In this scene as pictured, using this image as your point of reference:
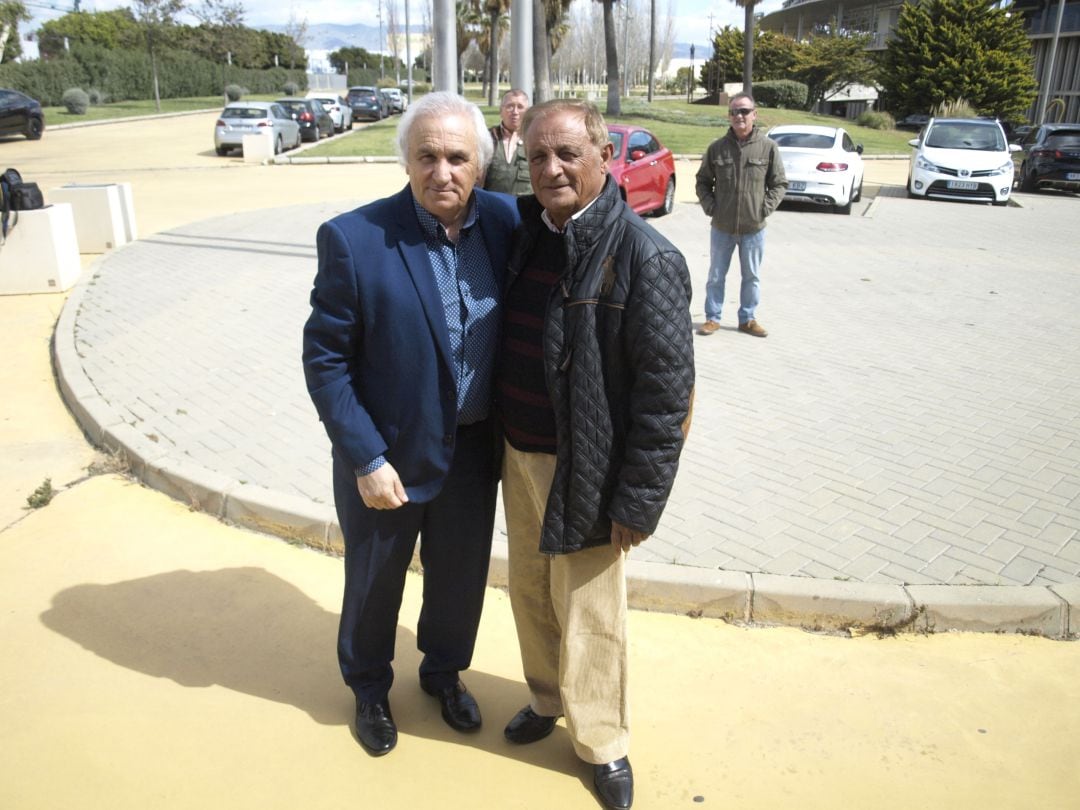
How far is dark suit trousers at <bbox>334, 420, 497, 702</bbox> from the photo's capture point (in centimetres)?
294

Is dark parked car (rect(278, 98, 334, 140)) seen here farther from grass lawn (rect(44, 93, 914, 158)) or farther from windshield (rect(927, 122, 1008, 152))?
windshield (rect(927, 122, 1008, 152))

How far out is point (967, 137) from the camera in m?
19.0

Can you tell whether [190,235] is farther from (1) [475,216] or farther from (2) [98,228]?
(1) [475,216]

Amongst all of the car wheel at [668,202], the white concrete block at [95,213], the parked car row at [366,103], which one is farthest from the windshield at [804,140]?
the parked car row at [366,103]

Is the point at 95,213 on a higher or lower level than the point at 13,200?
lower

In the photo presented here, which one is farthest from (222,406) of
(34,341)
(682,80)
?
(682,80)

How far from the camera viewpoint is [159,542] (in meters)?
4.50

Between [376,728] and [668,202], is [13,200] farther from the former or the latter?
[668,202]

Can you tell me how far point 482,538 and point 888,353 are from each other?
5608 mm

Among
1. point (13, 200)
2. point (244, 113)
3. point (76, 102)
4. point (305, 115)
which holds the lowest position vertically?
point (13, 200)

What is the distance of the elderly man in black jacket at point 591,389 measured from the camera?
2.45m

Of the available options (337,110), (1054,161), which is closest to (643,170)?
(1054,161)

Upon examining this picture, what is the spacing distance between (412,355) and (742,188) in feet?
18.3

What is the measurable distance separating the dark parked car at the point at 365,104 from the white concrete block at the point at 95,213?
33.5m
